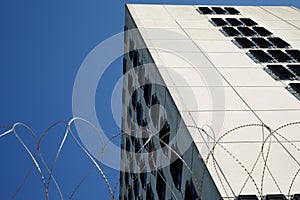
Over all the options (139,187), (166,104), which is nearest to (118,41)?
(139,187)

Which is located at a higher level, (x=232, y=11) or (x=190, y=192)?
(x=232, y=11)

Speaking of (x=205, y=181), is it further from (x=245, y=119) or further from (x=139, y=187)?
(x=139, y=187)

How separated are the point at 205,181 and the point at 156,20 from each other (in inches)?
332

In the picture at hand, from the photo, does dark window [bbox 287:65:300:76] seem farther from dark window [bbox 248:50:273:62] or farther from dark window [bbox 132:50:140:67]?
dark window [bbox 132:50:140:67]

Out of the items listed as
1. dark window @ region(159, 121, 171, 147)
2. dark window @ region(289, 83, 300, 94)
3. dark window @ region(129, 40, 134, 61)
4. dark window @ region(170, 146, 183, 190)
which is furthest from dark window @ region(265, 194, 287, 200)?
dark window @ region(129, 40, 134, 61)

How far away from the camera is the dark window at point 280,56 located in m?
13.1

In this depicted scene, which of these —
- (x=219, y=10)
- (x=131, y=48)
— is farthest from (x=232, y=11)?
(x=131, y=48)

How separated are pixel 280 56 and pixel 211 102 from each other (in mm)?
3324

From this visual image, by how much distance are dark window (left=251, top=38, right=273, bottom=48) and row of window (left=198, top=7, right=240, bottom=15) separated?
111 inches

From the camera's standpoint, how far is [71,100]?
19531mm

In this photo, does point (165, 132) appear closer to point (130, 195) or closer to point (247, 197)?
point (247, 197)

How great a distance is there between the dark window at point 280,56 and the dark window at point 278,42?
0.51 m

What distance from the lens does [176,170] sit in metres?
10.4

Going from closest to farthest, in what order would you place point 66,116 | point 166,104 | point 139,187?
point 166,104, point 139,187, point 66,116
